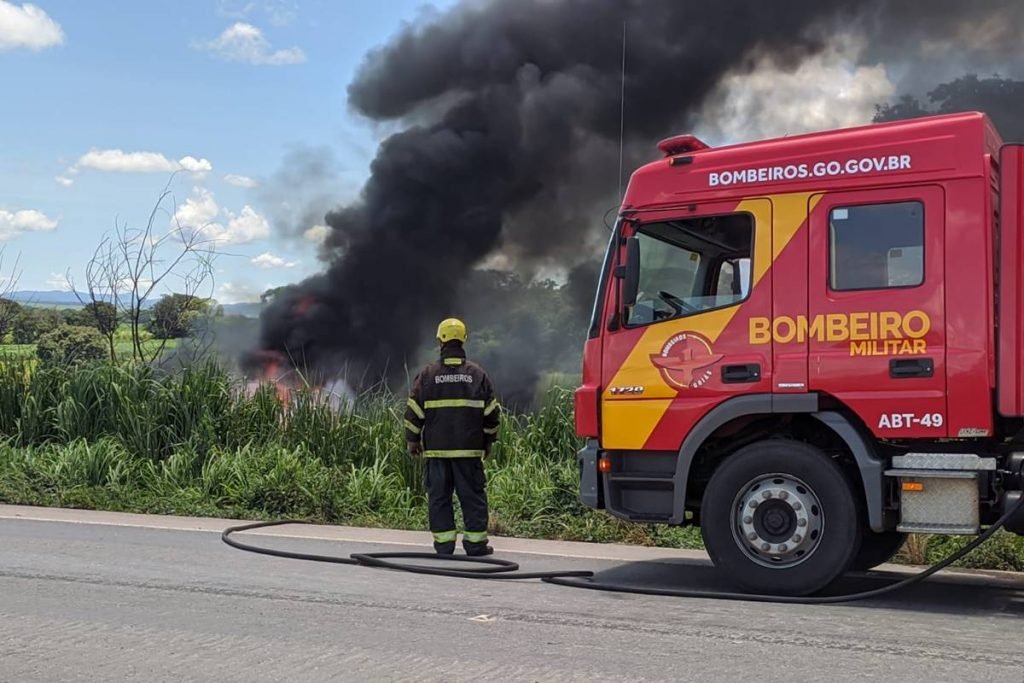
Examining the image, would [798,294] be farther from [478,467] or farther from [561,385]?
[561,385]

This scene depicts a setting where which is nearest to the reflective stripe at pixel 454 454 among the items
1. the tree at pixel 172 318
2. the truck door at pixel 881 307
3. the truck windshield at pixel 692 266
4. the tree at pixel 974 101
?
the truck windshield at pixel 692 266

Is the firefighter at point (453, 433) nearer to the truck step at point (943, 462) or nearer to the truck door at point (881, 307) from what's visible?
the truck door at point (881, 307)

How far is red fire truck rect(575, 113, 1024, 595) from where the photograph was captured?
223 inches

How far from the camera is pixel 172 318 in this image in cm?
1381

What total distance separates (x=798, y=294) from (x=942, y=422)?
102 centimetres

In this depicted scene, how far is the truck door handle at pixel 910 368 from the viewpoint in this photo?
5.70m

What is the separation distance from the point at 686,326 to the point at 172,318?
9.24m

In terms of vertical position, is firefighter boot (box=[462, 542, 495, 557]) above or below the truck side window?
below

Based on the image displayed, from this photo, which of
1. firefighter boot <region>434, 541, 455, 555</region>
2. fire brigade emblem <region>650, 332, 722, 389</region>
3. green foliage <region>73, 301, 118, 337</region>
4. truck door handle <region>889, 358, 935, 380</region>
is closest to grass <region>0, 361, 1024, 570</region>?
green foliage <region>73, 301, 118, 337</region>

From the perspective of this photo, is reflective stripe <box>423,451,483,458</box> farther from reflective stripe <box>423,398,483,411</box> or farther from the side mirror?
the side mirror

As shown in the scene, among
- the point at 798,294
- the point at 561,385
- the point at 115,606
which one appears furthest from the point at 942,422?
the point at 561,385

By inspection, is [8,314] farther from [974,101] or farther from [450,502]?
[974,101]

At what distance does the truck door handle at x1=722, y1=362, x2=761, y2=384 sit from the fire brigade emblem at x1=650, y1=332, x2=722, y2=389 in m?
0.09

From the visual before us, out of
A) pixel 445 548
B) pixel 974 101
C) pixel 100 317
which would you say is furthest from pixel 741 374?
pixel 974 101
